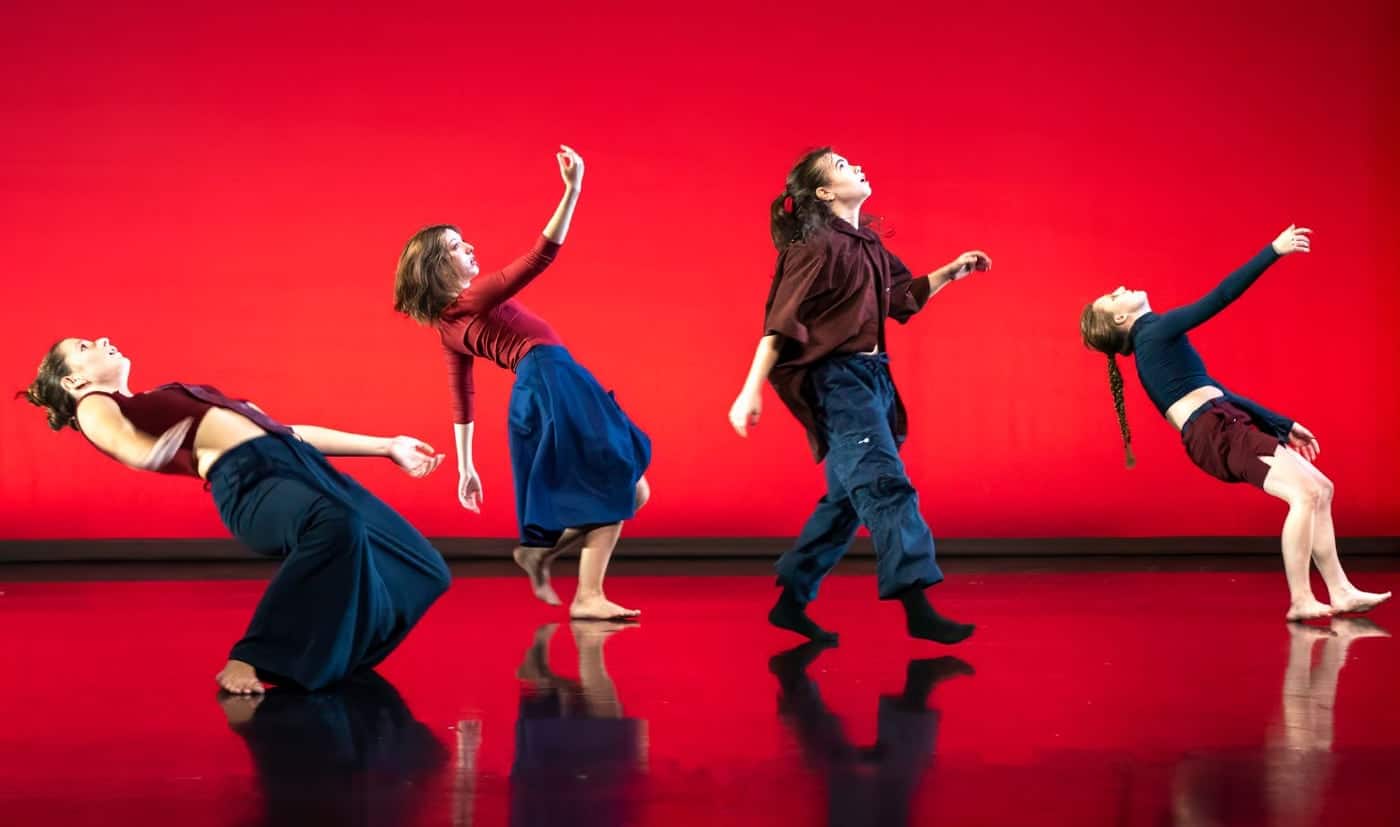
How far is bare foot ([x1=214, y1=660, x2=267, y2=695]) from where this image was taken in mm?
2656

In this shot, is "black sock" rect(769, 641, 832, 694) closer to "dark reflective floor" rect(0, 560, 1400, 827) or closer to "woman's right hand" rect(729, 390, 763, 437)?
"dark reflective floor" rect(0, 560, 1400, 827)

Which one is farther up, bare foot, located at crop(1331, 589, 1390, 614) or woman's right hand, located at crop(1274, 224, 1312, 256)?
woman's right hand, located at crop(1274, 224, 1312, 256)

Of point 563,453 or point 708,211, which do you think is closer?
point 563,453

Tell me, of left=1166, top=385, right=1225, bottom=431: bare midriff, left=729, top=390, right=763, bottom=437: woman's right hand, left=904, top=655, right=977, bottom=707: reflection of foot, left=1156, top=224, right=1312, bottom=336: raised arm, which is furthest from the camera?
left=1166, top=385, right=1225, bottom=431: bare midriff

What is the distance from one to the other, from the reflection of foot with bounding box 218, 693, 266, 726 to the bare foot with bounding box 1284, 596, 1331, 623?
2.47 meters

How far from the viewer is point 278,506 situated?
2.73 m

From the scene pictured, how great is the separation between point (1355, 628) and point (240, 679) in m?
2.54

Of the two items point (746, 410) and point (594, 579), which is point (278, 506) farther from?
point (594, 579)

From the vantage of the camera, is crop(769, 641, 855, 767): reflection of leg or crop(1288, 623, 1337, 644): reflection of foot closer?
crop(769, 641, 855, 767): reflection of leg

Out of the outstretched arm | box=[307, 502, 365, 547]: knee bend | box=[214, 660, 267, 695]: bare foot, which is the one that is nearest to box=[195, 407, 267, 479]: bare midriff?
the outstretched arm

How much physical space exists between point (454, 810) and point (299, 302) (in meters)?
4.29

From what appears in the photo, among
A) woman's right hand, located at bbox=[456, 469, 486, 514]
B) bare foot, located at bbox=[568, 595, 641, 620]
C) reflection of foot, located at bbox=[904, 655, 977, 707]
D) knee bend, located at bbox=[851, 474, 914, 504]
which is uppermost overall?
knee bend, located at bbox=[851, 474, 914, 504]

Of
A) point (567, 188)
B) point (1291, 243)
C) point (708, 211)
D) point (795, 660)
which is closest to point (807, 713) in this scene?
point (795, 660)

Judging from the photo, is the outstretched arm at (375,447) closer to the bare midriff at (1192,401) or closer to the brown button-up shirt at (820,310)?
the brown button-up shirt at (820,310)
